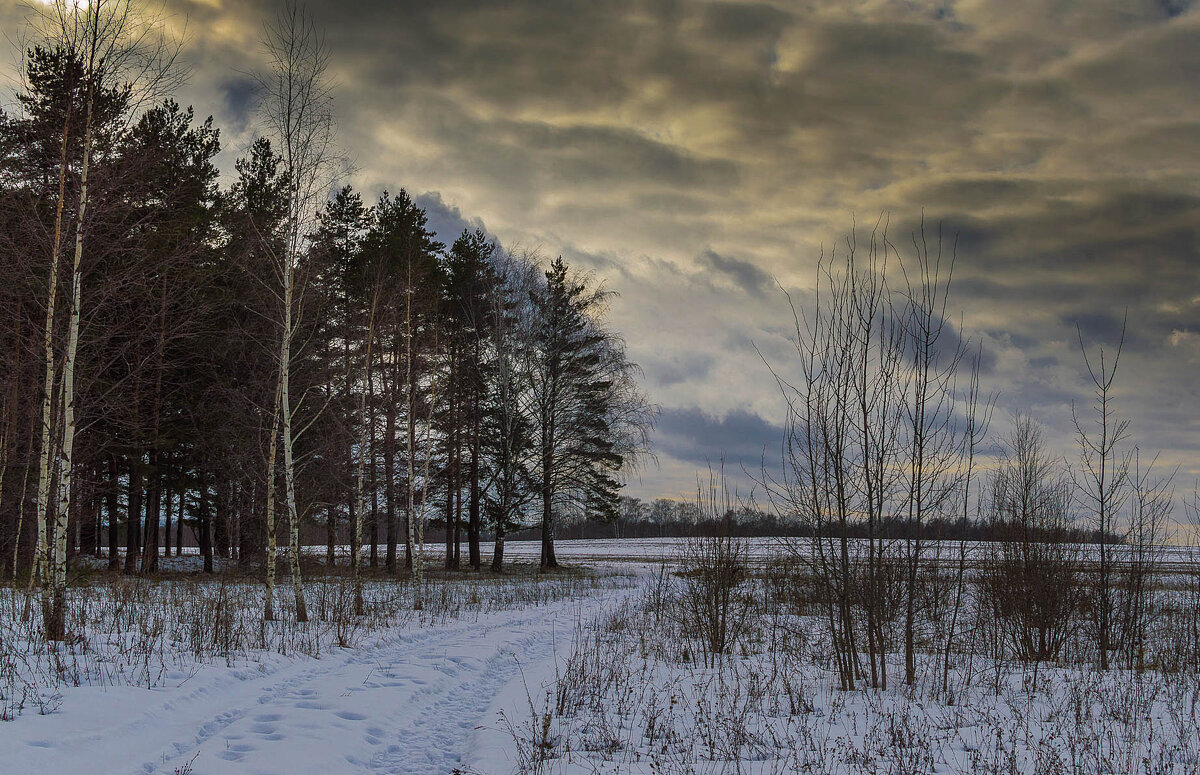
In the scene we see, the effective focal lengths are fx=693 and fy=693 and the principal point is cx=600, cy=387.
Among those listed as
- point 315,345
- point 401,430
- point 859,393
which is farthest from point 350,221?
point 859,393

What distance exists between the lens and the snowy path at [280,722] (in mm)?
5156

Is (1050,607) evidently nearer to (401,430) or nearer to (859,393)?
(859,393)

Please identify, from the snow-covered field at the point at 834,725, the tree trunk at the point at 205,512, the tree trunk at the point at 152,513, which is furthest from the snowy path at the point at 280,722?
the tree trunk at the point at 205,512

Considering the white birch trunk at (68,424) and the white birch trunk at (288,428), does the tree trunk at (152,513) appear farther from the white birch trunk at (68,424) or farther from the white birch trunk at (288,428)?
the white birch trunk at (68,424)

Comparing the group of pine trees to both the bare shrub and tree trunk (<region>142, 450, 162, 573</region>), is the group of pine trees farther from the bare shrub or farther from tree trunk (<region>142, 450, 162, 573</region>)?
the bare shrub

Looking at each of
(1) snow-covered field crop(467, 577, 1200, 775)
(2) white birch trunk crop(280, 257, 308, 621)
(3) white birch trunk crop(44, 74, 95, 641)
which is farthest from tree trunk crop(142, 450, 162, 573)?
(1) snow-covered field crop(467, 577, 1200, 775)

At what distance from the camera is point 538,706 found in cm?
728

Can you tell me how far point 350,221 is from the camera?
30781mm

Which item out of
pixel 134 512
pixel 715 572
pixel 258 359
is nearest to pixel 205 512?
pixel 134 512

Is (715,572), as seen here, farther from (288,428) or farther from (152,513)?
(152,513)

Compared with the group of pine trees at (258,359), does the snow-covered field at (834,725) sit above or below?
below

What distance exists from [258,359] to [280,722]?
20.9 m

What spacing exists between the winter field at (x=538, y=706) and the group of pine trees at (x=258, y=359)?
2.88m

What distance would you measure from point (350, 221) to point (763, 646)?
86.0 ft
